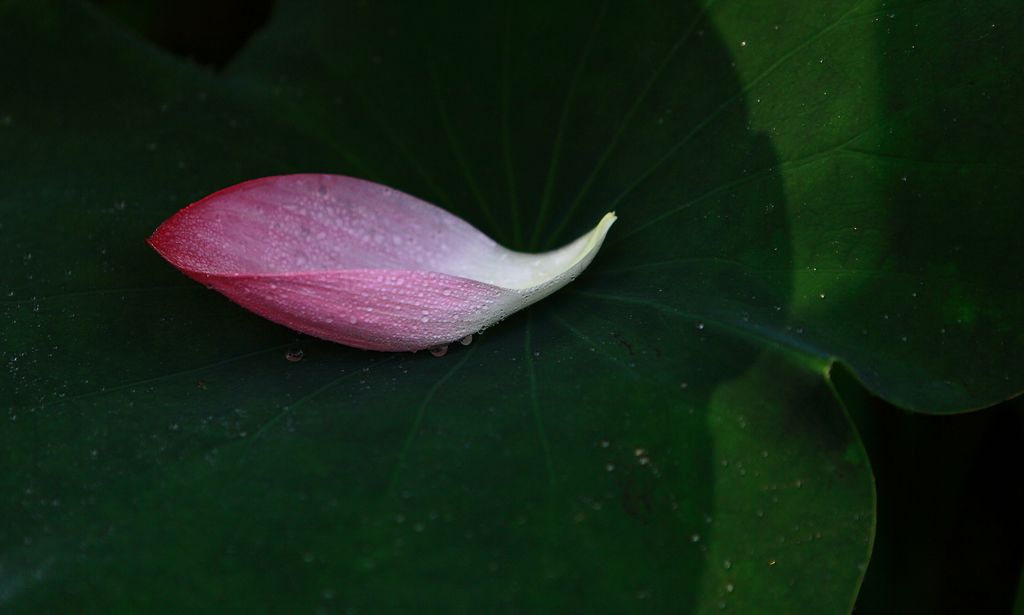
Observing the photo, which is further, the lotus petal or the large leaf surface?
the lotus petal

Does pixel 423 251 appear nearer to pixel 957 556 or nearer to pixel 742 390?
pixel 742 390

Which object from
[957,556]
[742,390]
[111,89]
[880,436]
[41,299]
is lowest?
[957,556]

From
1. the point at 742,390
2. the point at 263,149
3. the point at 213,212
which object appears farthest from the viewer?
the point at 263,149

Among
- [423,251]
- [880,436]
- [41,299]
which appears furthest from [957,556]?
[41,299]

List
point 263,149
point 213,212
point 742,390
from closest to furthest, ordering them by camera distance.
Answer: point 742,390 → point 213,212 → point 263,149

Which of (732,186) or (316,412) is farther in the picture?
(732,186)
